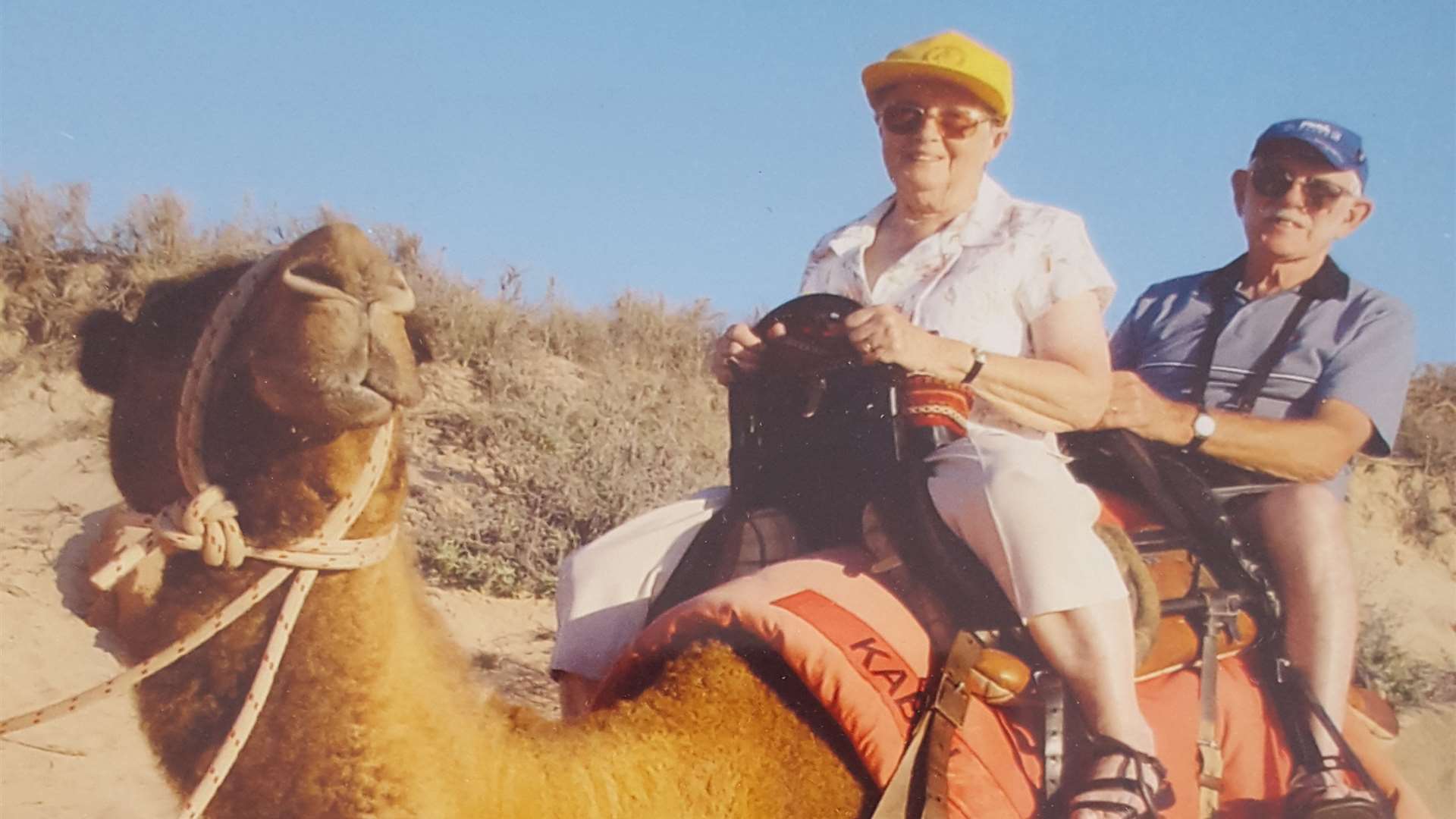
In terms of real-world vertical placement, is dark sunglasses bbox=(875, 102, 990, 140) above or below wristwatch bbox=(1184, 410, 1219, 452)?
above

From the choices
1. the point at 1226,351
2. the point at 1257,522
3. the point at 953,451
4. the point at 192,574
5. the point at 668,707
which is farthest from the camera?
the point at 1226,351

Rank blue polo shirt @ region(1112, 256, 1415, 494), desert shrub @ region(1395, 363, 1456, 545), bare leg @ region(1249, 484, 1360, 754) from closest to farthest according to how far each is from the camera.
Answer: bare leg @ region(1249, 484, 1360, 754) < blue polo shirt @ region(1112, 256, 1415, 494) < desert shrub @ region(1395, 363, 1456, 545)

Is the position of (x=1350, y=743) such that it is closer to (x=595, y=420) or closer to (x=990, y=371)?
(x=990, y=371)

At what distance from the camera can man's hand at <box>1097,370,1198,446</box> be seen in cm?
347

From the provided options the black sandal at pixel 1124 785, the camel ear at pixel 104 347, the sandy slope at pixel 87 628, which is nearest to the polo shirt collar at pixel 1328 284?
the black sandal at pixel 1124 785

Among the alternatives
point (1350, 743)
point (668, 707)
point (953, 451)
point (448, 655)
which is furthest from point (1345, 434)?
point (448, 655)

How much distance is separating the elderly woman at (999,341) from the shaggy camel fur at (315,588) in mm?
1220

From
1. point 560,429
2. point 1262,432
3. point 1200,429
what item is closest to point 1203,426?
point 1200,429

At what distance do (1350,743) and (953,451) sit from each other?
133 cm

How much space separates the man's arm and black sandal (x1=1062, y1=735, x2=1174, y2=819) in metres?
0.82

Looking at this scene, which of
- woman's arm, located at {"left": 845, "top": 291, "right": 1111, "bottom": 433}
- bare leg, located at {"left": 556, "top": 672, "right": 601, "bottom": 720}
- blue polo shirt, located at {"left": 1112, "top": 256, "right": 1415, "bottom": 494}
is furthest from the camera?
bare leg, located at {"left": 556, "top": 672, "right": 601, "bottom": 720}

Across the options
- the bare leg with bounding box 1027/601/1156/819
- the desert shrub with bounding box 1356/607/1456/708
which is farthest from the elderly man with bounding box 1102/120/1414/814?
the desert shrub with bounding box 1356/607/1456/708

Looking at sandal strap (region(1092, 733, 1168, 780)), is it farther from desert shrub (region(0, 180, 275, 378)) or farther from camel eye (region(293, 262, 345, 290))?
desert shrub (region(0, 180, 275, 378))

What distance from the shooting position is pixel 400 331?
2453 mm
